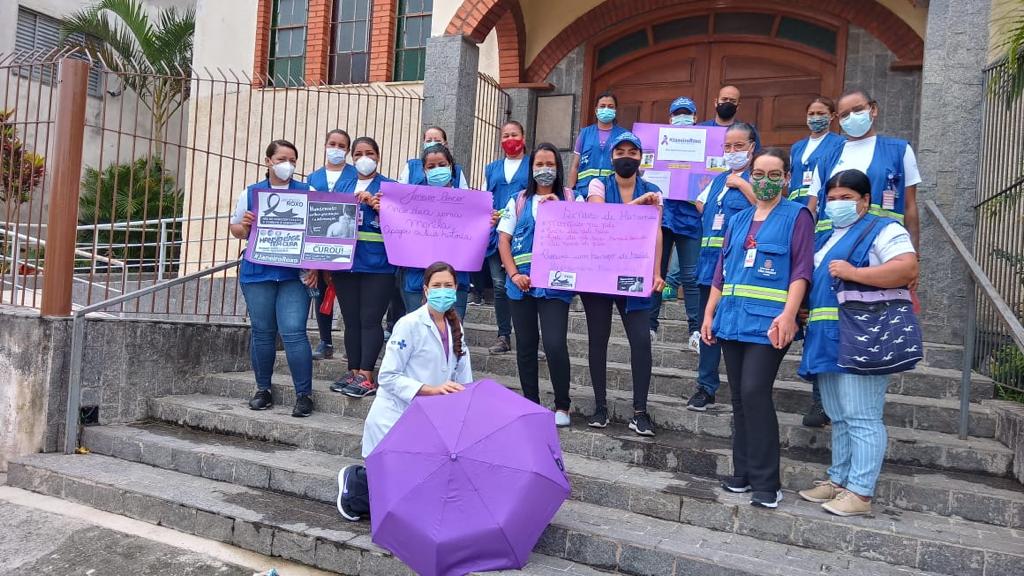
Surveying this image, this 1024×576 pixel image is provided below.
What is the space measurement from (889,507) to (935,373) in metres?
1.75

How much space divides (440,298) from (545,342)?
952 mm

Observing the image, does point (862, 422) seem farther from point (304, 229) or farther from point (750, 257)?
point (304, 229)

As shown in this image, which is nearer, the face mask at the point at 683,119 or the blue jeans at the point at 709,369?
the blue jeans at the point at 709,369

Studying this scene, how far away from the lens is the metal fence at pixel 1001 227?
5.46 meters

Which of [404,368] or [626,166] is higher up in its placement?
[626,166]

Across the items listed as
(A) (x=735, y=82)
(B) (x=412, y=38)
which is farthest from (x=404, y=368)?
(B) (x=412, y=38)

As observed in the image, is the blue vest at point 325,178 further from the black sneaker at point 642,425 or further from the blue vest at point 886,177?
the blue vest at point 886,177

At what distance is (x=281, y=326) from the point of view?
19.8ft

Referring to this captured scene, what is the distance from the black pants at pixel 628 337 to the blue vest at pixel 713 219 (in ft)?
2.37

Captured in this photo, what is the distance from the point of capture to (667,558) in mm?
3910

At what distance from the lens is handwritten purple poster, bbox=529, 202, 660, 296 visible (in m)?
5.20

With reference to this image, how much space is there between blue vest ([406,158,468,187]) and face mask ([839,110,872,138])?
2870mm

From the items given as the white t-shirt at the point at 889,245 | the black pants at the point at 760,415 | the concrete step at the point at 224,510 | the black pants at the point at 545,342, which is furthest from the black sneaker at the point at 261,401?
the white t-shirt at the point at 889,245

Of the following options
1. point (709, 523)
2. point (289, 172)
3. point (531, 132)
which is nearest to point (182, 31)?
point (531, 132)
